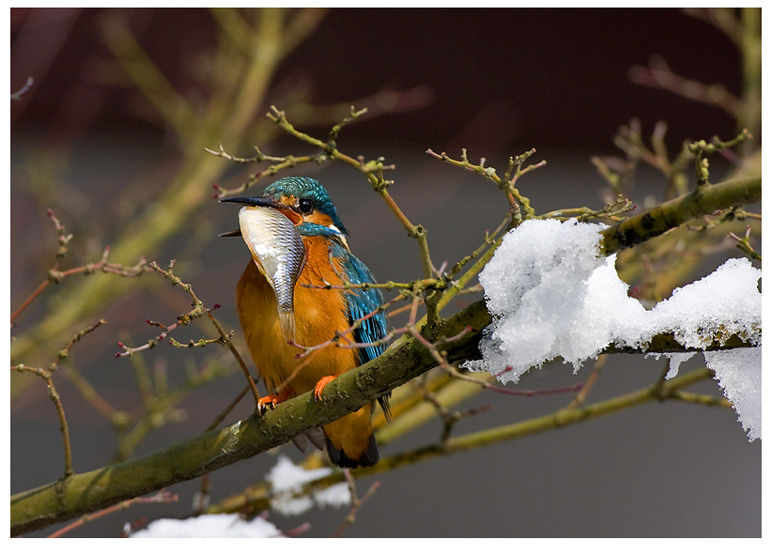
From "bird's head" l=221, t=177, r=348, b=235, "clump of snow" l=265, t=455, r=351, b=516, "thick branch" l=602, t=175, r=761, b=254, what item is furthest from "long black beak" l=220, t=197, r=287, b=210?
"clump of snow" l=265, t=455, r=351, b=516

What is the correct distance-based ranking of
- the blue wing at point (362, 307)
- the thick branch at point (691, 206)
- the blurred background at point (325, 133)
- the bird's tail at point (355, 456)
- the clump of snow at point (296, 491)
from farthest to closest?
the blurred background at point (325, 133), the clump of snow at point (296, 491), the bird's tail at point (355, 456), the blue wing at point (362, 307), the thick branch at point (691, 206)

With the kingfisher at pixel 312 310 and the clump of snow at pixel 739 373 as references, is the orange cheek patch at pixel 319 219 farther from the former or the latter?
the clump of snow at pixel 739 373

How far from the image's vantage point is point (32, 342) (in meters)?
1.58

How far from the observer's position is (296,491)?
1319 millimetres

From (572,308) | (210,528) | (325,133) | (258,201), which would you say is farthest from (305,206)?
(325,133)

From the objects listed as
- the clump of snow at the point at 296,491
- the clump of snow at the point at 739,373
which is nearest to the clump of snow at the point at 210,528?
the clump of snow at the point at 296,491

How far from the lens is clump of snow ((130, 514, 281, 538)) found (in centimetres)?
107

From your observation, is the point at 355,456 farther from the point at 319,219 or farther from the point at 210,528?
the point at 319,219

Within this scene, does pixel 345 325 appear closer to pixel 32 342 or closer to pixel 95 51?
pixel 32 342

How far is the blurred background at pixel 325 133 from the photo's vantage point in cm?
194

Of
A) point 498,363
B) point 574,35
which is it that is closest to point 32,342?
point 498,363

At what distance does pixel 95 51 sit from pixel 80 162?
1.10 feet

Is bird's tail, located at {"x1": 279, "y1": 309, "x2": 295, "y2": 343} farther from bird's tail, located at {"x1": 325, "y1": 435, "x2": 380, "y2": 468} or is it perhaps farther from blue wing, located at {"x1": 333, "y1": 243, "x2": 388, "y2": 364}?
bird's tail, located at {"x1": 325, "y1": 435, "x2": 380, "y2": 468}

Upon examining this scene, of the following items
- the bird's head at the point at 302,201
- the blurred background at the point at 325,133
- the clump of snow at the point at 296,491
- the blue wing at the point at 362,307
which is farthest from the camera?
the blurred background at the point at 325,133
